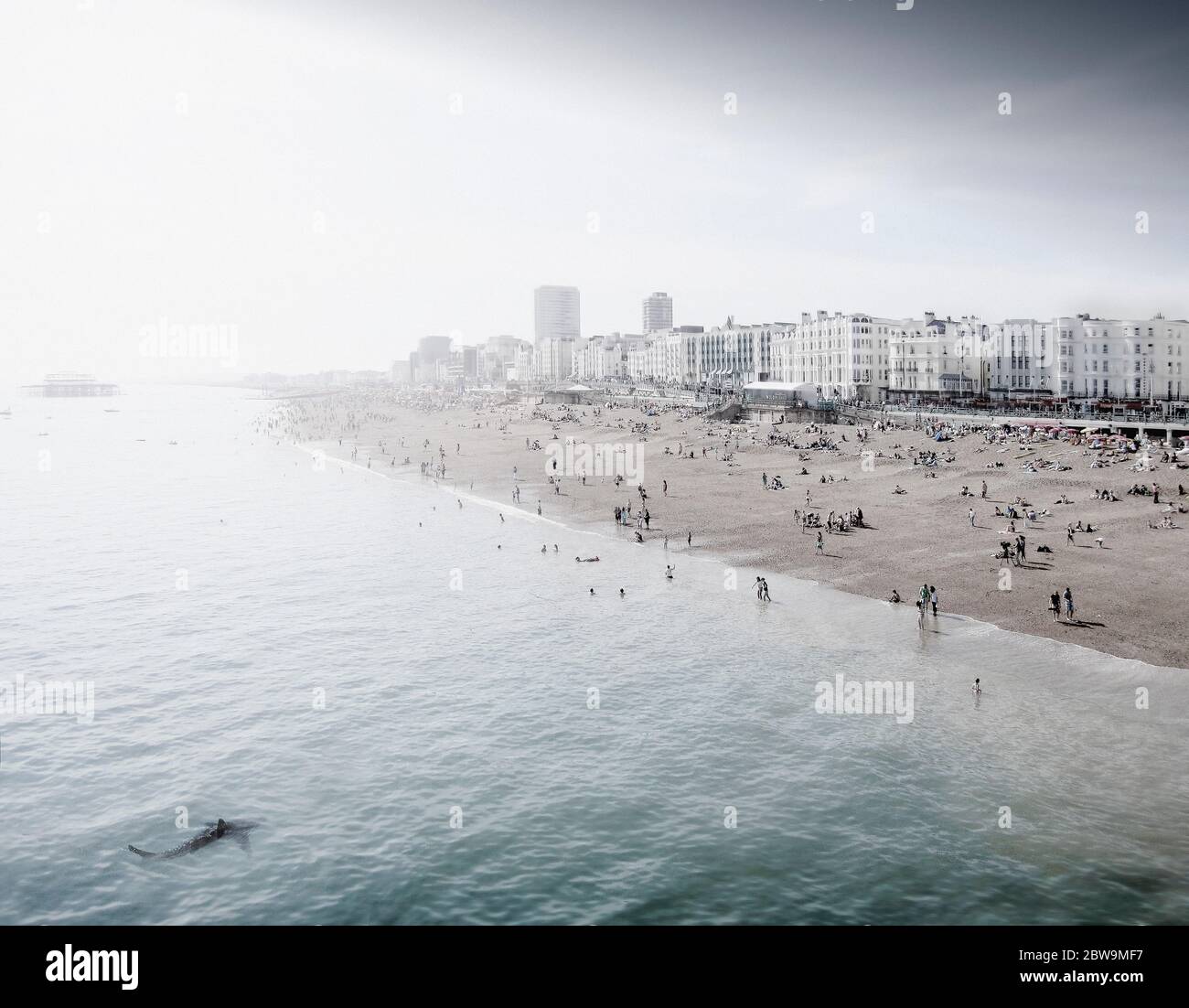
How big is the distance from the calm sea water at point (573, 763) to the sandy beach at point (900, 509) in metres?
3.55

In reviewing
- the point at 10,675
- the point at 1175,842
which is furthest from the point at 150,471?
the point at 1175,842

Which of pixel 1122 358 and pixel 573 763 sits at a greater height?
pixel 1122 358

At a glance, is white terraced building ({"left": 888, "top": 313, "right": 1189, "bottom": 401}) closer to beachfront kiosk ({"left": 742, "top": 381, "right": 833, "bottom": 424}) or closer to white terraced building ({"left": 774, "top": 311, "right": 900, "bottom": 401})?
white terraced building ({"left": 774, "top": 311, "right": 900, "bottom": 401})

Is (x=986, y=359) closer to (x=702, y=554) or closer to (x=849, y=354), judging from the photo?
(x=849, y=354)

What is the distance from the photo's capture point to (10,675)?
3550 centimetres

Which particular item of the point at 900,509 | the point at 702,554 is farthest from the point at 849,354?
the point at 702,554

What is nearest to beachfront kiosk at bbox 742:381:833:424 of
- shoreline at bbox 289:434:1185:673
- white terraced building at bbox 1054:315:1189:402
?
white terraced building at bbox 1054:315:1189:402

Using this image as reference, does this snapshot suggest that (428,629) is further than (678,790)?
Yes

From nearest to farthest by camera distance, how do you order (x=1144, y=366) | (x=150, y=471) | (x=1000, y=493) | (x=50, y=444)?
1. (x=1000, y=493)
2. (x=150, y=471)
3. (x=1144, y=366)
4. (x=50, y=444)

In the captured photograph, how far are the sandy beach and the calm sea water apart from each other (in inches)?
140

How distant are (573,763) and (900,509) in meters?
41.2

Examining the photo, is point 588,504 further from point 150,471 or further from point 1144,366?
point 1144,366

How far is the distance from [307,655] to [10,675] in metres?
11.2

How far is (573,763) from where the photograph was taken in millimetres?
26406
